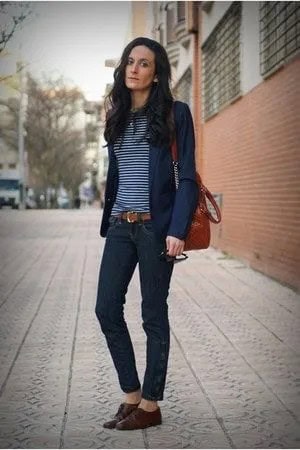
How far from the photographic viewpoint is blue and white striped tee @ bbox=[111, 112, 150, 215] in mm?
3555

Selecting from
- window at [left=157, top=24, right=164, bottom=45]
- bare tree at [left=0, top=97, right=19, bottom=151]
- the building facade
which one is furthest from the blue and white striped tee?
window at [left=157, top=24, right=164, bottom=45]

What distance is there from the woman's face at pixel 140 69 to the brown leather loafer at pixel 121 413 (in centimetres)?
175

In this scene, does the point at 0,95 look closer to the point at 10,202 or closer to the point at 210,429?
the point at 10,202

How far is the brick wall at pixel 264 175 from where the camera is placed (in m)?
8.46

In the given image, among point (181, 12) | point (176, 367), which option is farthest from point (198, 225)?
point (181, 12)

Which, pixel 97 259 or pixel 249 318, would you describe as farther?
pixel 97 259

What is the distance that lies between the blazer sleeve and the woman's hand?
2 centimetres

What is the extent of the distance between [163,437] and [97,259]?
377 inches

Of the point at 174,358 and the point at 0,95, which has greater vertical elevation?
the point at 0,95

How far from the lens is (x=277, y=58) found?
923 cm

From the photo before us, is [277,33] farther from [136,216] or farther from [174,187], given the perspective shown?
[136,216]

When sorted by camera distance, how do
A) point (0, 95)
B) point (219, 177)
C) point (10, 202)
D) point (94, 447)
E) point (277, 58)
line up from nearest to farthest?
1. point (94, 447)
2. point (0, 95)
3. point (277, 58)
4. point (10, 202)
5. point (219, 177)

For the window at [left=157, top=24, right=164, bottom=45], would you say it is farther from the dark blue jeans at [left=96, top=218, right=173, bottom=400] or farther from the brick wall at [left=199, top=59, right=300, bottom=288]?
the dark blue jeans at [left=96, top=218, right=173, bottom=400]

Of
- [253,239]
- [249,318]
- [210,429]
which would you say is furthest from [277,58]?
[210,429]
